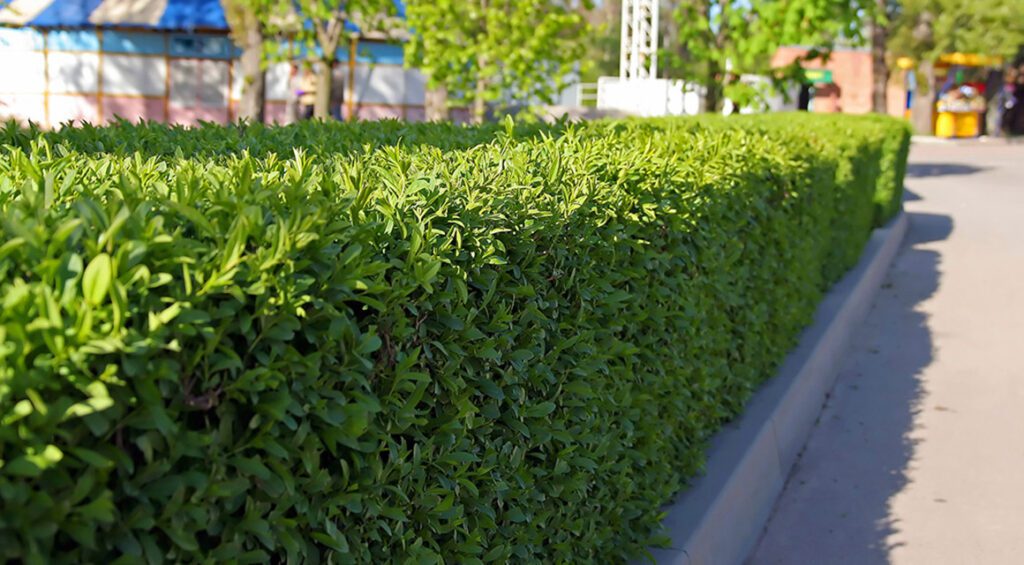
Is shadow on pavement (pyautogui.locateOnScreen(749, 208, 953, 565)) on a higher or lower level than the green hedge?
lower

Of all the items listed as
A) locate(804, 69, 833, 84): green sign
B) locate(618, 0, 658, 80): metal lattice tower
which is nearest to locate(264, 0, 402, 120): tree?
locate(618, 0, 658, 80): metal lattice tower

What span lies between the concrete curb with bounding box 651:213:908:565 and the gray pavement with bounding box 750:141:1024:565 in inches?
5.3

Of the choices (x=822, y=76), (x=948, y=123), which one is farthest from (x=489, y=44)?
(x=822, y=76)

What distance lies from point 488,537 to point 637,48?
21.0 m

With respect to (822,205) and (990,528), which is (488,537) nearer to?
(990,528)

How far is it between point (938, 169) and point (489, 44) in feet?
62.6

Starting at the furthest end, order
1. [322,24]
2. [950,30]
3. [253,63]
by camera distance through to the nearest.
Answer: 1. [950,30]
2. [322,24]
3. [253,63]

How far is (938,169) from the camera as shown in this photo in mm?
31781

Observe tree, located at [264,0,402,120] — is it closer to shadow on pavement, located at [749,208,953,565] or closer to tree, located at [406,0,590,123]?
tree, located at [406,0,590,123]

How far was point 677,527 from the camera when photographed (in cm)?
483

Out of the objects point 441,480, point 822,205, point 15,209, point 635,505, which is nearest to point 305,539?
point 441,480

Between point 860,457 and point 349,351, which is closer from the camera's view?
point 349,351

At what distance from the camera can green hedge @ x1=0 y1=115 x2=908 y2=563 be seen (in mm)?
2027

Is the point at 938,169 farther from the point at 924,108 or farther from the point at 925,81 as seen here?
the point at 924,108
